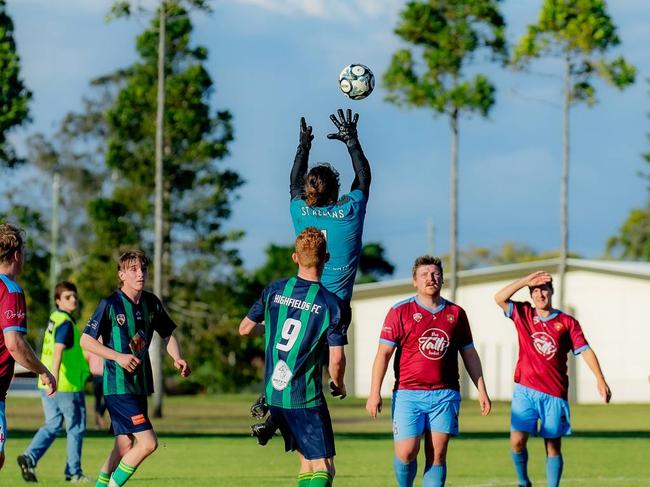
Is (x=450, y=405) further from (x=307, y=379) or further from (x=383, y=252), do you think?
(x=383, y=252)

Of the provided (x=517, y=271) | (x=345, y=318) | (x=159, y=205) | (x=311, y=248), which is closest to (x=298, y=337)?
(x=345, y=318)

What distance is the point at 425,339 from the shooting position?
475 inches

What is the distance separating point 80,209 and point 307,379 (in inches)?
2741

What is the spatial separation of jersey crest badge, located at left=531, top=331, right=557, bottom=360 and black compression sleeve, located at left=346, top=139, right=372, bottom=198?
12.5 feet

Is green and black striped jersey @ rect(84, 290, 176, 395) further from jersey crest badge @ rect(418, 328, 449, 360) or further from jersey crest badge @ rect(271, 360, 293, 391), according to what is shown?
jersey crest badge @ rect(271, 360, 293, 391)

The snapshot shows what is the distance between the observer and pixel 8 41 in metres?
→ 34.6

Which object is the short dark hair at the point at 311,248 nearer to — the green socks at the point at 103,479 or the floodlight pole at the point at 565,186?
the green socks at the point at 103,479

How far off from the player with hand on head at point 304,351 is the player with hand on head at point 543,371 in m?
4.63

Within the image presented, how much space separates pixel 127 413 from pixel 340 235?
99.7 inches

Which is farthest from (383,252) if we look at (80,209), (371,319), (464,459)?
(464,459)

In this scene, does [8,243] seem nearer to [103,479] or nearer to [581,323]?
[103,479]

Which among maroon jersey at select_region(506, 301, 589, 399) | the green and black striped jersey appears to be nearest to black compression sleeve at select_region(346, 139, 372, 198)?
the green and black striped jersey

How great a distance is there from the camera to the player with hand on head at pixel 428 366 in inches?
475

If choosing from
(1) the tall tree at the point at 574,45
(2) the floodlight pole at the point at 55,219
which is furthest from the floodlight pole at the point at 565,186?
(2) the floodlight pole at the point at 55,219
